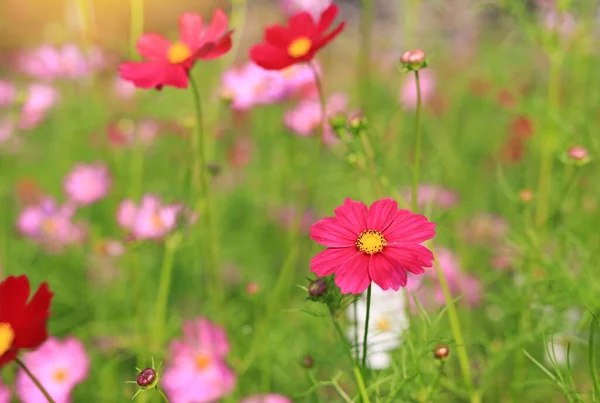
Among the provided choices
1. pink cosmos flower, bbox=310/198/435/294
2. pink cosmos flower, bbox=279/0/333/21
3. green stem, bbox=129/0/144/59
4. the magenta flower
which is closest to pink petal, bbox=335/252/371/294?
pink cosmos flower, bbox=310/198/435/294

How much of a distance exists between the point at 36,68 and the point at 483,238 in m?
1.20

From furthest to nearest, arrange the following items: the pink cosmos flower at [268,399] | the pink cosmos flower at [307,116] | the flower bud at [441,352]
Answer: the pink cosmos flower at [307,116] → the pink cosmos flower at [268,399] → the flower bud at [441,352]

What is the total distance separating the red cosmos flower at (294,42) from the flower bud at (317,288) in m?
0.26

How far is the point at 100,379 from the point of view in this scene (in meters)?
1.02

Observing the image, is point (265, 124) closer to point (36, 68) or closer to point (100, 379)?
point (36, 68)

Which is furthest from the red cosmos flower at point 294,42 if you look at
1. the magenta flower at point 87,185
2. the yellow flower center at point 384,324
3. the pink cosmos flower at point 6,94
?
the pink cosmos flower at point 6,94

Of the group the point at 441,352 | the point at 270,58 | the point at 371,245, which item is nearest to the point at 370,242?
the point at 371,245

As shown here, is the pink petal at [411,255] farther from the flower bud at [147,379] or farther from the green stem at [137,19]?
the green stem at [137,19]

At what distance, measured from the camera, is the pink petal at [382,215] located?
1.71 feet

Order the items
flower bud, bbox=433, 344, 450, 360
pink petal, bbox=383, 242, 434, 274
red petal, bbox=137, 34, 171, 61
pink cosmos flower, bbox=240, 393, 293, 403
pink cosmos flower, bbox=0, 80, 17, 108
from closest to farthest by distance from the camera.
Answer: pink petal, bbox=383, 242, 434, 274
flower bud, bbox=433, 344, 450, 360
red petal, bbox=137, 34, 171, 61
pink cosmos flower, bbox=240, 393, 293, 403
pink cosmos flower, bbox=0, 80, 17, 108

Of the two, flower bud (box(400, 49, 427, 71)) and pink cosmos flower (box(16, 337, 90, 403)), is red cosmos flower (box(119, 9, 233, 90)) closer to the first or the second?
flower bud (box(400, 49, 427, 71))

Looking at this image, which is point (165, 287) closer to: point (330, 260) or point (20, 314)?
point (20, 314)

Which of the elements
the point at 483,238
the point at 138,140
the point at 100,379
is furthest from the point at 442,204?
the point at 100,379

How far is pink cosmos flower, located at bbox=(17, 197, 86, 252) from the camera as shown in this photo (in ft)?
4.16
